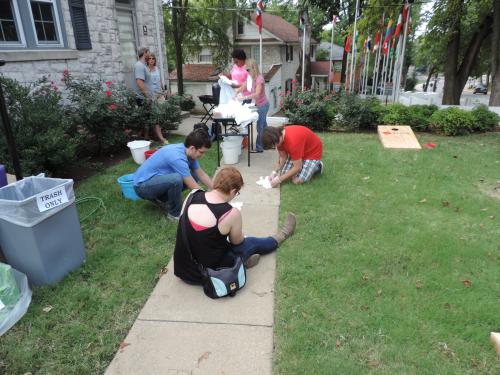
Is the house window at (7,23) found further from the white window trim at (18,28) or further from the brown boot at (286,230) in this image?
the brown boot at (286,230)

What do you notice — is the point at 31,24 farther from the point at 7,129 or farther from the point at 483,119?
the point at 483,119

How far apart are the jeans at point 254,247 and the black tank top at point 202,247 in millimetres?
235

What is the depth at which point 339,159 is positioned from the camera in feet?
19.6

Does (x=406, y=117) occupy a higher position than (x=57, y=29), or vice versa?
(x=57, y=29)

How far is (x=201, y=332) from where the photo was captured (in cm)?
247

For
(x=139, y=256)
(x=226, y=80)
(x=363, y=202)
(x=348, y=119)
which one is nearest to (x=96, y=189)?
(x=139, y=256)

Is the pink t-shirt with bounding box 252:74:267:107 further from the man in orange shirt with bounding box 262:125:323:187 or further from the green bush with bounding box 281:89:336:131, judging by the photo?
the green bush with bounding box 281:89:336:131

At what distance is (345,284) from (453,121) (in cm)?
583

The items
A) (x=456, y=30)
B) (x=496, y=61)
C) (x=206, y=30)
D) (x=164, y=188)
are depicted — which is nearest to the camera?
(x=164, y=188)

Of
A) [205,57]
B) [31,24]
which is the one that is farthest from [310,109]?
[205,57]

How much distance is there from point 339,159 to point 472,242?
2.75 metres

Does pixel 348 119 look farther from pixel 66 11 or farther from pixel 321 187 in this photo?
pixel 66 11

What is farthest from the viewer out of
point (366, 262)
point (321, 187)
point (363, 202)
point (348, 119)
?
point (348, 119)

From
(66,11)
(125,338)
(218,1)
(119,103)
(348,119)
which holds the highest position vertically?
(218,1)
